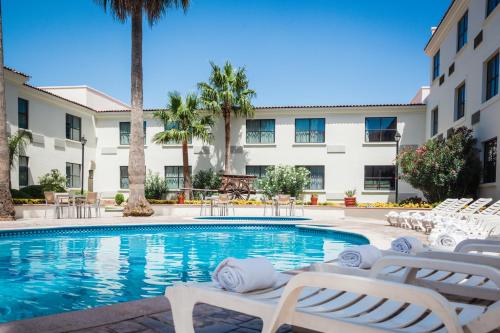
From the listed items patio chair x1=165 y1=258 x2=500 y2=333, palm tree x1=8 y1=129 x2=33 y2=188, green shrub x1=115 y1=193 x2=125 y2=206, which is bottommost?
green shrub x1=115 y1=193 x2=125 y2=206

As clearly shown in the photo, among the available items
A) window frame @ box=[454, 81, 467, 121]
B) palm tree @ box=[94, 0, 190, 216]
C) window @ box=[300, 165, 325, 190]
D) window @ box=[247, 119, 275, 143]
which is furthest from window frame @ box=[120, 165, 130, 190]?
window frame @ box=[454, 81, 467, 121]

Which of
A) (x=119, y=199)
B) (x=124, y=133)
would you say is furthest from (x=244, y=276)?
(x=124, y=133)

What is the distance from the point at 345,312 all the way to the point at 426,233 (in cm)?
904

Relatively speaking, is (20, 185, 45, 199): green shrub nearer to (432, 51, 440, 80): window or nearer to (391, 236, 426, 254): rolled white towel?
(391, 236, 426, 254): rolled white towel

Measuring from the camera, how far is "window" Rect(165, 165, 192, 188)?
24.5 m

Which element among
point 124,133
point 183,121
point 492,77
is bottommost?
point 124,133

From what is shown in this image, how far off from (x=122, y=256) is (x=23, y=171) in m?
14.4

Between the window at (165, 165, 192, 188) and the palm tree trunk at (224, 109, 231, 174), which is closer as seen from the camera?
the palm tree trunk at (224, 109, 231, 174)

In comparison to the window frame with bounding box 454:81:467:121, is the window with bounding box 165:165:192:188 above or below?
below

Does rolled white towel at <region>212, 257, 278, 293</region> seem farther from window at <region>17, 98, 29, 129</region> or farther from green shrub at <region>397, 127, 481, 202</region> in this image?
window at <region>17, 98, 29, 129</region>

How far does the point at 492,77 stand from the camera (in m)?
13.2

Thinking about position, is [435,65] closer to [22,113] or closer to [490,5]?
[490,5]

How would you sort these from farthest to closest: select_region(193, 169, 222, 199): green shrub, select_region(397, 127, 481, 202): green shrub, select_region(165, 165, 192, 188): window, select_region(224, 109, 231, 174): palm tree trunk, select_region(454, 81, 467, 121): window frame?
select_region(165, 165, 192, 188): window, select_region(193, 169, 222, 199): green shrub, select_region(224, 109, 231, 174): palm tree trunk, select_region(454, 81, 467, 121): window frame, select_region(397, 127, 481, 202): green shrub

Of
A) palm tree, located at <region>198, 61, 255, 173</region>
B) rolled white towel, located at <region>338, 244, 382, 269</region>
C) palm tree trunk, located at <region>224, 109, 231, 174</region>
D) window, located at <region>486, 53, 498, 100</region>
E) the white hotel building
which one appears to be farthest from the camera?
palm tree trunk, located at <region>224, 109, 231, 174</region>
